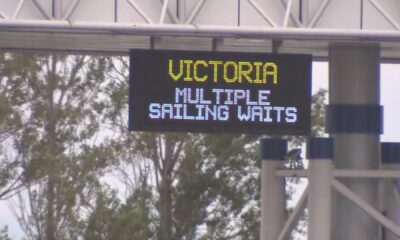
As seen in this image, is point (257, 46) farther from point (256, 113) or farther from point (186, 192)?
point (186, 192)

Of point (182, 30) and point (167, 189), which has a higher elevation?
point (182, 30)

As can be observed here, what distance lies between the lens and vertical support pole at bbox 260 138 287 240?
27.2m

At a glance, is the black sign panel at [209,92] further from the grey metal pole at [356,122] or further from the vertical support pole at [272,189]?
the vertical support pole at [272,189]

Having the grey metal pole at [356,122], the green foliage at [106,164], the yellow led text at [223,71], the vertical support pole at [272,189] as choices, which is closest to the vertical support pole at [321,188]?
the grey metal pole at [356,122]

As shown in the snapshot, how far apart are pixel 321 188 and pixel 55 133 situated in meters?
19.8

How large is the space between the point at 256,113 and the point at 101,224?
2208 centimetres

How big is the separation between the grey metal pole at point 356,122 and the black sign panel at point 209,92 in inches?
155

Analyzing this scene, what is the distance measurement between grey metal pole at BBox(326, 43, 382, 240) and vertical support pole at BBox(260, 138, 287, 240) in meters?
1.78

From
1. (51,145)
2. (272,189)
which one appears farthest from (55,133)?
(272,189)

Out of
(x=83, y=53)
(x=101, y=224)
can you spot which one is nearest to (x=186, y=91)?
(x=83, y=53)

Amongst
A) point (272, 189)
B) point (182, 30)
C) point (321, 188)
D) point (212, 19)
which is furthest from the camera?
point (272, 189)

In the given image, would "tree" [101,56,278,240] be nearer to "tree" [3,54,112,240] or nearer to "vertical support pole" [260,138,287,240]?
"tree" [3,54,112,240]

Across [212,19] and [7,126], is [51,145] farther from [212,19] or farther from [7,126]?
[212,19]

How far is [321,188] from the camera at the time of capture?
2508 centimetres
